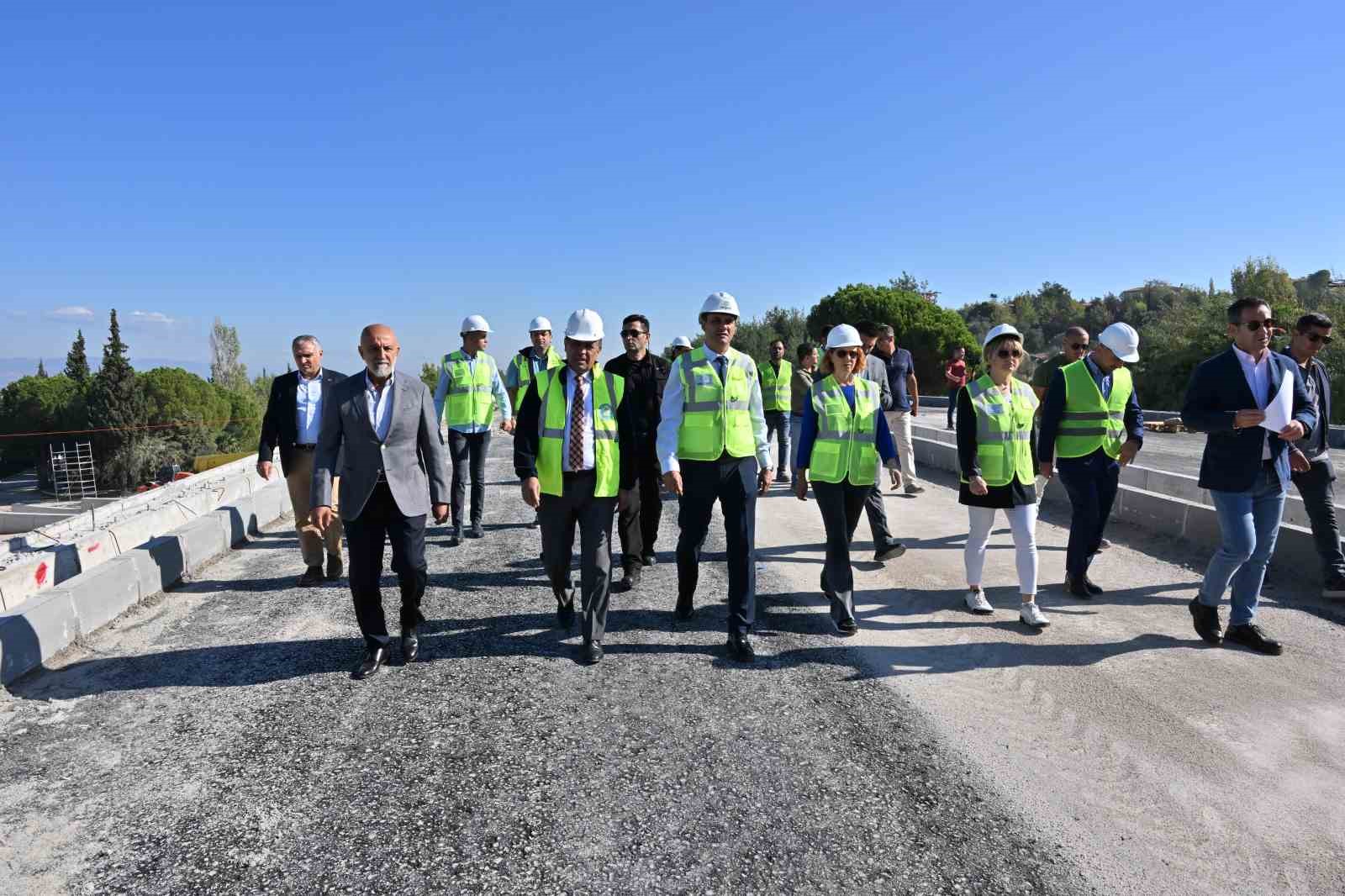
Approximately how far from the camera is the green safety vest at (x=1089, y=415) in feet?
19.6

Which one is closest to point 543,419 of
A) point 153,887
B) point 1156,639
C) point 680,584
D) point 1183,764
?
point 680,584

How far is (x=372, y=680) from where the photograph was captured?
461 centimetres

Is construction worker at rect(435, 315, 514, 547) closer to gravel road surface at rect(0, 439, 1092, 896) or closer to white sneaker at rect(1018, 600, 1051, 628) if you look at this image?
gravel road surface at rect(0, 439, 1092, 896)

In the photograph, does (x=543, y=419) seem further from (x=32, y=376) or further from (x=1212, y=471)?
(x=32, y=376)

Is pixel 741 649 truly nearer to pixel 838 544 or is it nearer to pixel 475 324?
pixel 838 544

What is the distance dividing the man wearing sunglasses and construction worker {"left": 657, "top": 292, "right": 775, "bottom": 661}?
3.87 metres

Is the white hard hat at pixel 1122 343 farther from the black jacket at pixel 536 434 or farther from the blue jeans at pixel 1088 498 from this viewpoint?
the black jacket at pixel 536 434

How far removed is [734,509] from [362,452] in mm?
2279

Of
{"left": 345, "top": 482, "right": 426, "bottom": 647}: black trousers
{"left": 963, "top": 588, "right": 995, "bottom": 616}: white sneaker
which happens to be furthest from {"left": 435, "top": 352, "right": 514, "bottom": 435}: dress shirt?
{"left": 963, "top": 588, "right": 995, "bottom": 616}: white sneaker

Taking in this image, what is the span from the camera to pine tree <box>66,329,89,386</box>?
280 ft

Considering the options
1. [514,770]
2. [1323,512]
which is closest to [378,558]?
[514,770]

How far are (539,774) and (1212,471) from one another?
14.1 ft

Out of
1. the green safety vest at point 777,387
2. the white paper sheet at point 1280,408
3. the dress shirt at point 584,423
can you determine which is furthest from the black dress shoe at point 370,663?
the green safety vest at point 777,387

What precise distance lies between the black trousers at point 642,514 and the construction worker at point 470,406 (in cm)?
186
